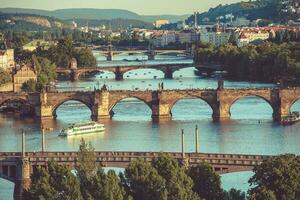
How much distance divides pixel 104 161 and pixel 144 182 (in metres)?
3.83

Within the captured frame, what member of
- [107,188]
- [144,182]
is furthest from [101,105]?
[107,188]

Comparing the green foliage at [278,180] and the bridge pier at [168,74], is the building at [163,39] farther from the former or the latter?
the green foliage at [278,180]

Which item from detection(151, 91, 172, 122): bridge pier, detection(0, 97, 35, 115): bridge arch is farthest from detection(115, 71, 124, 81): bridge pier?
detection(151, 91, 172, 122): bridge pier

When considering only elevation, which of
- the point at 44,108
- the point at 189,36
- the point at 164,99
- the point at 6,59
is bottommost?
the point at 189,36

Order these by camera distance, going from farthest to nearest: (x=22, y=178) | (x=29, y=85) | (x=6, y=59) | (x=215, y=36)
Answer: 1. (x=215, y=36)
2. (x=6, y=59)
3. (x=29, y=85)
4. (x=22, y=178)

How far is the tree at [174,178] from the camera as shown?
19781 mm

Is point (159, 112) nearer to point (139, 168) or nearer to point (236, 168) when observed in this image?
point (236, 168)

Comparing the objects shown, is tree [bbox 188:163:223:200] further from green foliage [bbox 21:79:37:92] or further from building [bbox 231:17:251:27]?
building [bbox 231:17:251:27]

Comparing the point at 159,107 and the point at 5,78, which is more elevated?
the point at 5,78

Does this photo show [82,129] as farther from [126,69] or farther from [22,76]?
[126,69]

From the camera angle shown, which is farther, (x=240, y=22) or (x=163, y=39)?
(x=240, y=22)

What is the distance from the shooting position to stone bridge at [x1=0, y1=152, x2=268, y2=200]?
23.3m

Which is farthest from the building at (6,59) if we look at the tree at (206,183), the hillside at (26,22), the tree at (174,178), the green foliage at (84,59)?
the hillside at (26,22)

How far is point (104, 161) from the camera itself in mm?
23984
